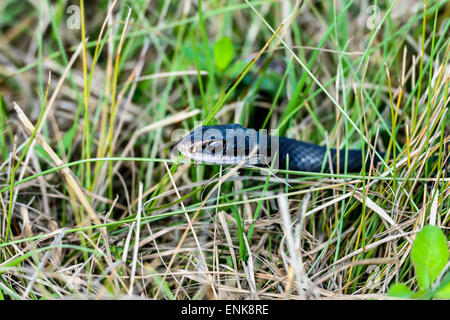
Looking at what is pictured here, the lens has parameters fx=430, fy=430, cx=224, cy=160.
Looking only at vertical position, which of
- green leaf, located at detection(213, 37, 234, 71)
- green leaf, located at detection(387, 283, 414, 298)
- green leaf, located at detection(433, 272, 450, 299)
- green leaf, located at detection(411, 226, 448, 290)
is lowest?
green leaf, located at detection(387, 283, 414, 298)

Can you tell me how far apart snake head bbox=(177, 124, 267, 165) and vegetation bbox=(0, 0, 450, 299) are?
0.10 meters

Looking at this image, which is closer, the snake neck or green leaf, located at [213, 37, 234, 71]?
the snake neck

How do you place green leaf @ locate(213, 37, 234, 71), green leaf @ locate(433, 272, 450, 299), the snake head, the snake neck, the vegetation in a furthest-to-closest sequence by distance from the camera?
green leaf @ locate(213, 37, 234, 71), the snake neck, the snake head, the vegetation, green leaf @ locate(433, 272, 450, 299)

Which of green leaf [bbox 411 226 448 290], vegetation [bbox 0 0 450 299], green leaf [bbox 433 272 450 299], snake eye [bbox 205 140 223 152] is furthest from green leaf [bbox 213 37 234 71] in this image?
green leaf [bbox 433 272 450 299]

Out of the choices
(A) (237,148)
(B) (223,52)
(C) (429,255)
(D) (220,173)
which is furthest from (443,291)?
(B) (223,52)

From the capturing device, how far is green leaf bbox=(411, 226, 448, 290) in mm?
1438

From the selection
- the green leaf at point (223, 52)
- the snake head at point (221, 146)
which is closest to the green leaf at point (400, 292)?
the snake head at point (221, 146)

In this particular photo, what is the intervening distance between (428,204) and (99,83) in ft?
8.14

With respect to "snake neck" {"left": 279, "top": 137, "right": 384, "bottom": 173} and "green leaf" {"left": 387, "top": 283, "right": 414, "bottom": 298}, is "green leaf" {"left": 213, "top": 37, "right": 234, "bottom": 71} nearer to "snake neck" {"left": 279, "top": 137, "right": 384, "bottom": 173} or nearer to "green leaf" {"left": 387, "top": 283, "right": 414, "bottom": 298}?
"snake neck" {"left": 279, "top": 137, "right": 384, "bottom": 173}

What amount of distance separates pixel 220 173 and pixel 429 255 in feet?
2.98

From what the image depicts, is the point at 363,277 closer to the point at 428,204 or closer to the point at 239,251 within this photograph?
the point at 428,204

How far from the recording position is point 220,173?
195 cm

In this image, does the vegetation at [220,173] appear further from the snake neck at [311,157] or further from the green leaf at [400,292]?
the snake neck at [311,157]
